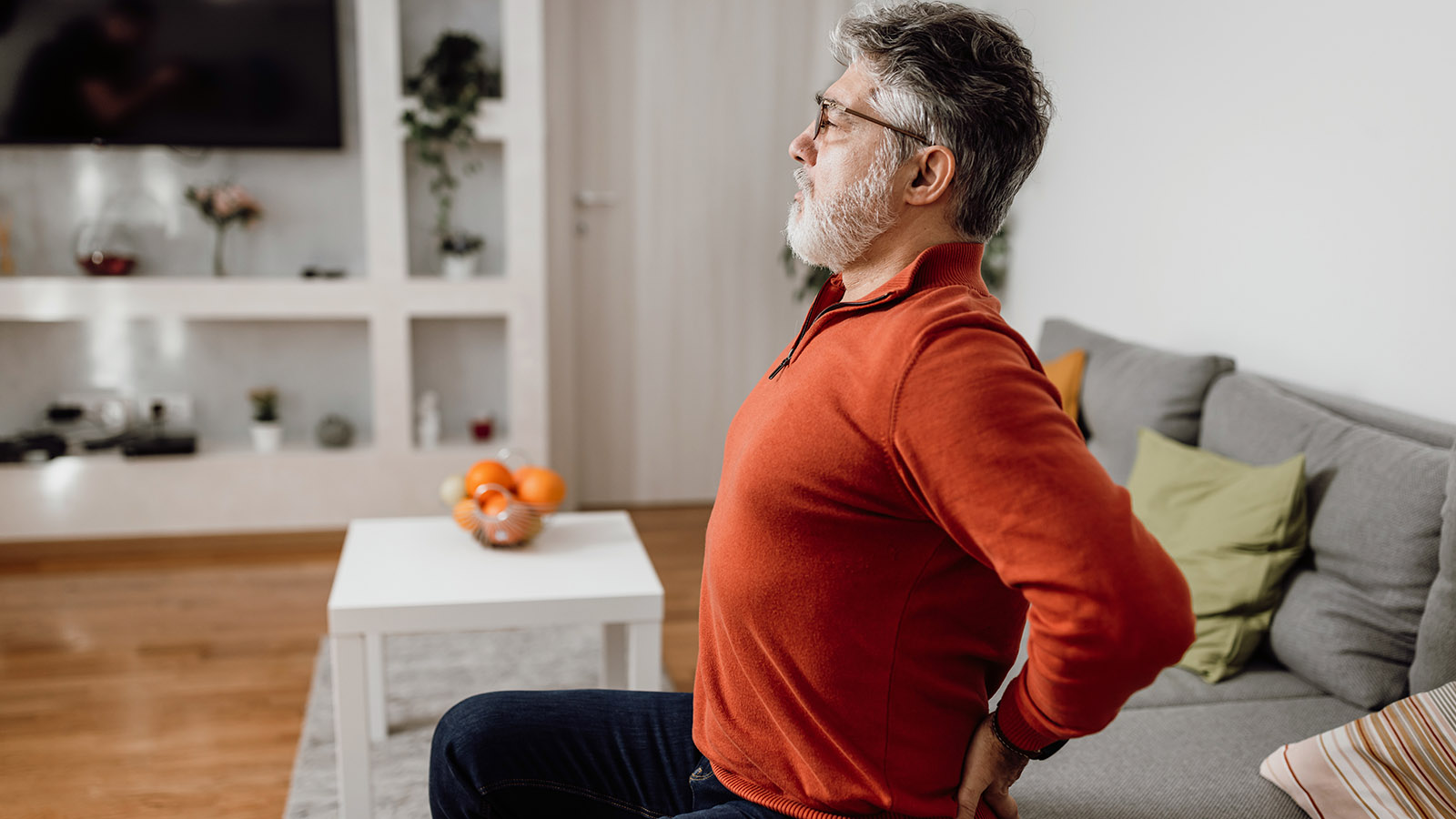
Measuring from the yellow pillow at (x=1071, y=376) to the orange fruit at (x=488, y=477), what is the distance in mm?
1240

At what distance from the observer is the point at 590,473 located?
3.91 metres

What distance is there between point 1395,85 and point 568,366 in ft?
8.76

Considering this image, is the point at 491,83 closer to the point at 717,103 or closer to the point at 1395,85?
the point at 717,103

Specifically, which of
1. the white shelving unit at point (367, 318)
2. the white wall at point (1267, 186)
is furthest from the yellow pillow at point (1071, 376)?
the white shelving unit at point (367, 318)

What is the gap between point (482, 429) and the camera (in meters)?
3.54

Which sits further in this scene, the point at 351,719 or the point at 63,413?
the point at 63,413

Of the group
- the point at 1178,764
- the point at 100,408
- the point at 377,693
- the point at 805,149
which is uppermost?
the point at 805,149

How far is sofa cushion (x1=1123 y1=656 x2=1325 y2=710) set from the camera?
1520mm

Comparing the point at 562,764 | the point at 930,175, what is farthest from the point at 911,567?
the point at 562,764

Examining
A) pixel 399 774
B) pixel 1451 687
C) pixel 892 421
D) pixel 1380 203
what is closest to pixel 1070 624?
pixel 892 421

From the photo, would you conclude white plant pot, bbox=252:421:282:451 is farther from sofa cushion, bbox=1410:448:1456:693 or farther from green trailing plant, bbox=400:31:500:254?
sofa cushion, bbox=1410:448:1456:693

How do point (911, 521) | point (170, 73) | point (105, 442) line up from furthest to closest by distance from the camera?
point (105, 442) < point (170, 73) < point (911, 521)

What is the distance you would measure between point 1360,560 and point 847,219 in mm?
1001

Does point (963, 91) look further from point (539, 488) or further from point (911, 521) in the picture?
point (539, 488)
